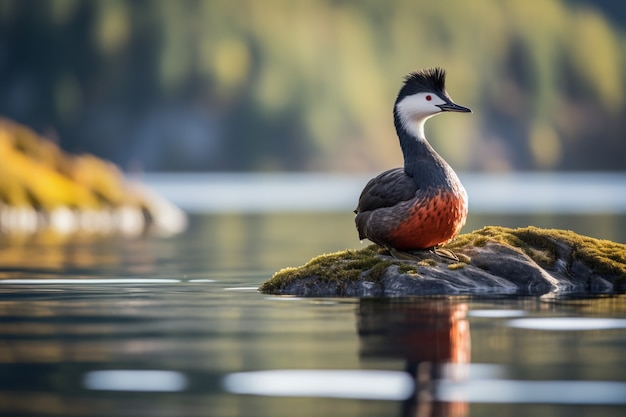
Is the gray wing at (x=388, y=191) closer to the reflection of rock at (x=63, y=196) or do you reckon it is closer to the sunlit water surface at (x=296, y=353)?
the sunlit water surface at (x=296, y=353)

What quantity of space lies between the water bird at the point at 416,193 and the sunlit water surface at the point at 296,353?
4.82ft

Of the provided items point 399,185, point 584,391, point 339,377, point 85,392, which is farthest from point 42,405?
point 399,185

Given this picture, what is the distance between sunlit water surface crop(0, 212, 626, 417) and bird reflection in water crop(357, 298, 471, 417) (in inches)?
0.8

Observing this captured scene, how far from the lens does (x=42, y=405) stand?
10742mm

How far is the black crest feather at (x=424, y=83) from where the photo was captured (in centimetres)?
2011

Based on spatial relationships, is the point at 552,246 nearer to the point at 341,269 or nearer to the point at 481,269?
the point at 481,269

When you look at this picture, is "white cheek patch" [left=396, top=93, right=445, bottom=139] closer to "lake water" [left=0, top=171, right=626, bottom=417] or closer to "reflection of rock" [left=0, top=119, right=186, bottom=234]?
"lake water" [left=0, top=171, right=626, bottom=417]

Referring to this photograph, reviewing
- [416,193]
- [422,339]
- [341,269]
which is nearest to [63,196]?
[341,269]

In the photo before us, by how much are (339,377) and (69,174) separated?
47629mm

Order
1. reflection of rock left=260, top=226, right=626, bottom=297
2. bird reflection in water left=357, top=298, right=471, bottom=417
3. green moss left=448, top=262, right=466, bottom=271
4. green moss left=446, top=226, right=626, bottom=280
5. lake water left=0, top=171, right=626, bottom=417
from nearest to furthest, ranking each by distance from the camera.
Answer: bird reflection in water left=357, top=298, right=471, bottom=417 → lake water left=0, top=171, right=626, bottom=417 → reflection of rock left=260, top=226, right=626, bottom=297 → green moss left=448, top=262, right=466, bottom=271 → green moss left=446, top=226, right=626, bottom=280

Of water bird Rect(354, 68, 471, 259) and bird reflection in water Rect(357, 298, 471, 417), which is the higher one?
water bird Rect(354, 68, 471, 259)

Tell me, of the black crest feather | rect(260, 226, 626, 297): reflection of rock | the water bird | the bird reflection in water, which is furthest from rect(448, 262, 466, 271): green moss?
the black crest feather

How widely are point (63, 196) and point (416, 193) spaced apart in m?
38.4

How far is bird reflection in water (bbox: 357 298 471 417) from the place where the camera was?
1059 centimetres
